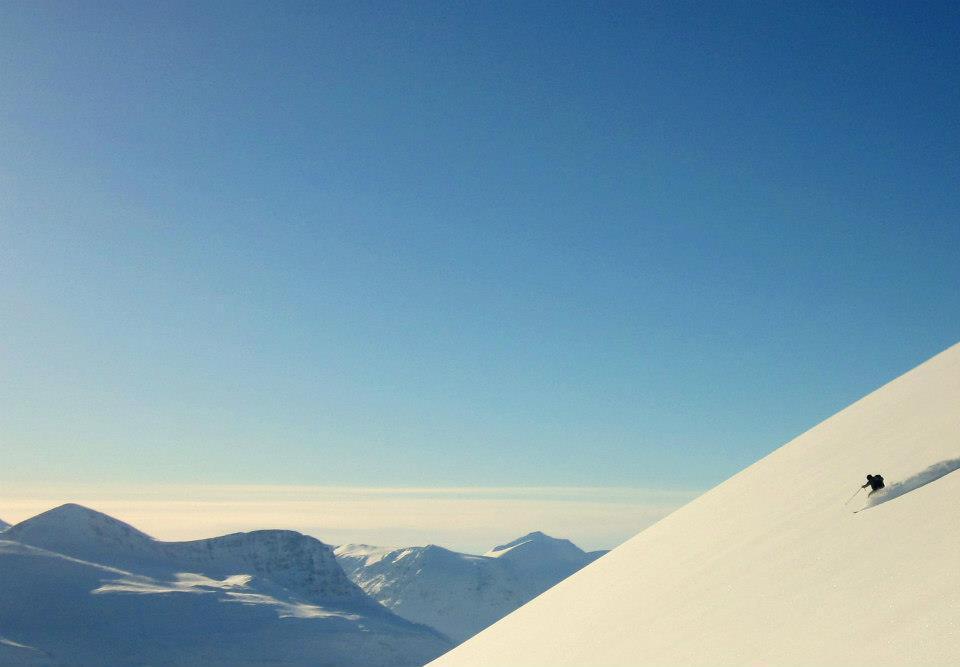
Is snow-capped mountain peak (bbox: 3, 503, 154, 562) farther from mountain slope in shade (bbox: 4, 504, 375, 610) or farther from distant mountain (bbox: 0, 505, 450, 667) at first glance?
distant mountain (bbox: 0, 505, 450, 667)

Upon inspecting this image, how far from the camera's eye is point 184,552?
18975cm

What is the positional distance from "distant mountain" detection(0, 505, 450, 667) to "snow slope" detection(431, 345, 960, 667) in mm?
117095

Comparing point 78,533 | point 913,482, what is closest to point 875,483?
point 913,482

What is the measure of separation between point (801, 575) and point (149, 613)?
14646cm

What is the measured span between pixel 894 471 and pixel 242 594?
6528 inches

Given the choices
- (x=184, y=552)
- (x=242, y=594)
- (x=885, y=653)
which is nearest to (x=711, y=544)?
(x=885, y=653)

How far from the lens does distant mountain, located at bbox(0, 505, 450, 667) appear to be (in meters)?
117

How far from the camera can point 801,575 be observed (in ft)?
19.5

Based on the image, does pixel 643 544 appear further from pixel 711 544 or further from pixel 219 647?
pixel 219 647

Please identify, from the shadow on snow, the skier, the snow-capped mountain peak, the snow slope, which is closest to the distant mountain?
the snow-capped mountain peak

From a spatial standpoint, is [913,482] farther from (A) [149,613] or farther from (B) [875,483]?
(A) [149,613]

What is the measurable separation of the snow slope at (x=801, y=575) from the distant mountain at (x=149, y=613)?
117095 millimetres

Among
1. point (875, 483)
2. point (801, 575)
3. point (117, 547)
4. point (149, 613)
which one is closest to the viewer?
point (801, 575)

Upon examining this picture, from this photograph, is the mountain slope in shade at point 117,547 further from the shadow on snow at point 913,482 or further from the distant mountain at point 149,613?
the shadow on snow at point 913,482
